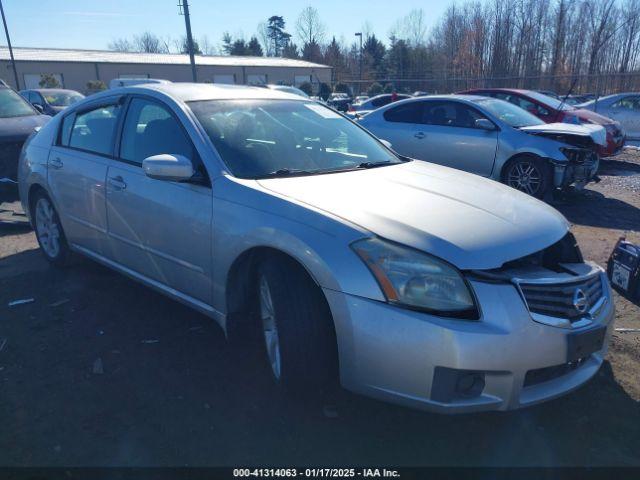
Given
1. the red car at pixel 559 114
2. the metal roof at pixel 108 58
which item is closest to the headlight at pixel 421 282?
the red car at pixel 559 114

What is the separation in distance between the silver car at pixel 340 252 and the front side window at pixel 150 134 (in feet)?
0.05

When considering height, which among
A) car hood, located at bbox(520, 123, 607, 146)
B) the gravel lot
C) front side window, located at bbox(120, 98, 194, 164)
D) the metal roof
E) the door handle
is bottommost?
A: the gravel lot

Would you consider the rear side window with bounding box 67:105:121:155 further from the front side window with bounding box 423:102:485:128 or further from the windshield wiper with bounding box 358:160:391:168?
the front side window with bounding box 423:102:485:128

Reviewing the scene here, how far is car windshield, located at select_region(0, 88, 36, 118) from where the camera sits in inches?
331

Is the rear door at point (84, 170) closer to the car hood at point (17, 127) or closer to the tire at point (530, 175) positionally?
the car hood at point (17, 127)

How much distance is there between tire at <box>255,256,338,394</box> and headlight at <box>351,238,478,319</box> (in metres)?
0.37

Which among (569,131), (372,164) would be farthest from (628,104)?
(372,164)

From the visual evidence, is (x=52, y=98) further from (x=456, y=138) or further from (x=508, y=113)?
(x=508, y=113)

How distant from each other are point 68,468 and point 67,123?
3.23 meters

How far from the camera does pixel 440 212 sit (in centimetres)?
268

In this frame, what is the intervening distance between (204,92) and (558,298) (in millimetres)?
2687

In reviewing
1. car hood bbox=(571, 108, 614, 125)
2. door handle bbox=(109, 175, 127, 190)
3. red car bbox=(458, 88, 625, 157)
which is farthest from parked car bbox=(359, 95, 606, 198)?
door handle bbox=(109, 175, 127, 190)

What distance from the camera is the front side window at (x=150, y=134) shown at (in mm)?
3400

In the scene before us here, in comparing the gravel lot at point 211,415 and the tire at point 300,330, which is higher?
the tire at point 300,330
